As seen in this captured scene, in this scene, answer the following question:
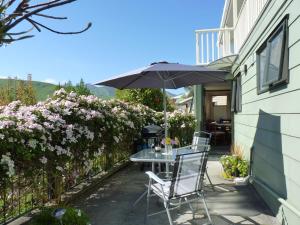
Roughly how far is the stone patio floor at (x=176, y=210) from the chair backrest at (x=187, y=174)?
49 centimetres

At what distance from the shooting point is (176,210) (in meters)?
5.31

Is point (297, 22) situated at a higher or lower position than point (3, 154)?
higher

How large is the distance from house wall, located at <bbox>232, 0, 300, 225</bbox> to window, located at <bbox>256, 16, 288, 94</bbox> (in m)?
0.11

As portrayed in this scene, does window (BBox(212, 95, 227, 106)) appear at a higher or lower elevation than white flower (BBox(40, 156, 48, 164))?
higher

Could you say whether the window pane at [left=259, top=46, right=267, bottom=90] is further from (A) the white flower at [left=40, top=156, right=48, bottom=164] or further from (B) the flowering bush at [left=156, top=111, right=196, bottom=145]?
(B) the flowering bush at [left=156, top=111, right=196, bottom=145]

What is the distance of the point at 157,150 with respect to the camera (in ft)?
22.3

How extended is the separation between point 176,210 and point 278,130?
1.88 metres

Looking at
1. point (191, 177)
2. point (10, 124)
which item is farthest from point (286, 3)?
point (10, 124)

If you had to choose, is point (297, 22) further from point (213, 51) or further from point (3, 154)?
point (213, 51)

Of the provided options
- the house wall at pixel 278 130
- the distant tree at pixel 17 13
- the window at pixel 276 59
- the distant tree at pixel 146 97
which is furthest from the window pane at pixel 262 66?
the distant tree at pixel 146 97

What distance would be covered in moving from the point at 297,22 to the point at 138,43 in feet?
49.6

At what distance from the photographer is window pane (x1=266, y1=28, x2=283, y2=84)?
474 cm

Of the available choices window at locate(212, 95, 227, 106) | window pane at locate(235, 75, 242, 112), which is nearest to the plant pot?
window pane at locate(235, 75, 242, 112)

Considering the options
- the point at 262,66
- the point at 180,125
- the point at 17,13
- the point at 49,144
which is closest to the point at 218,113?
the point at 180,125
